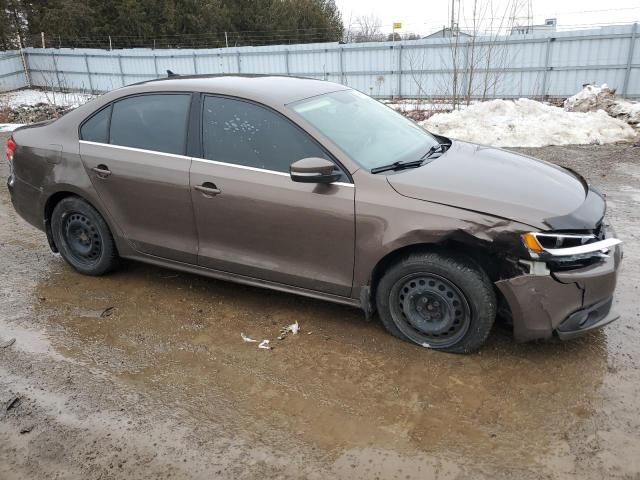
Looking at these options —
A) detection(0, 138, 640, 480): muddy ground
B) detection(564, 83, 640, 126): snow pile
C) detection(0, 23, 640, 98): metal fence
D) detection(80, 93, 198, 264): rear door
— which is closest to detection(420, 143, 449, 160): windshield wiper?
detection(0, 138, 640, 480): muddy ground

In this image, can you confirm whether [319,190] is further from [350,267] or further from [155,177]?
[155,177]

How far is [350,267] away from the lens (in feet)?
11.6

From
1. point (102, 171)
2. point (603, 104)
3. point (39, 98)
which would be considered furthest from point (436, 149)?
point (39, 98)

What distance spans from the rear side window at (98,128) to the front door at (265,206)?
0.98 meters

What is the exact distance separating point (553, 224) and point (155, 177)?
280cm

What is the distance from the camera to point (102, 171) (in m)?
4.32

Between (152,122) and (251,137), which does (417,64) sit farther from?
(251,137)

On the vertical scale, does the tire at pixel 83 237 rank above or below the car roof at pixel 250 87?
below

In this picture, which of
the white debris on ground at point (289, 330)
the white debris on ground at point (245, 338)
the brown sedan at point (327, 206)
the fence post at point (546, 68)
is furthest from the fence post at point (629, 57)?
the white debris on ground at point (245, 338)

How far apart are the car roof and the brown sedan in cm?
2

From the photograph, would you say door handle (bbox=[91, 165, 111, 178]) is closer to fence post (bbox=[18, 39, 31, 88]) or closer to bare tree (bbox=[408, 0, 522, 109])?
bare tree (bbox=[408, 0, 522, 109])

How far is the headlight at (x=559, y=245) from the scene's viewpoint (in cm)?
303

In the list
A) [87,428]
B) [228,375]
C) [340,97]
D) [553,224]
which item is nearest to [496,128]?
[340,97]

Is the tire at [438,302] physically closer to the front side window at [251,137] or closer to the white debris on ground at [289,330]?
the white debris on ground at [289,330]
